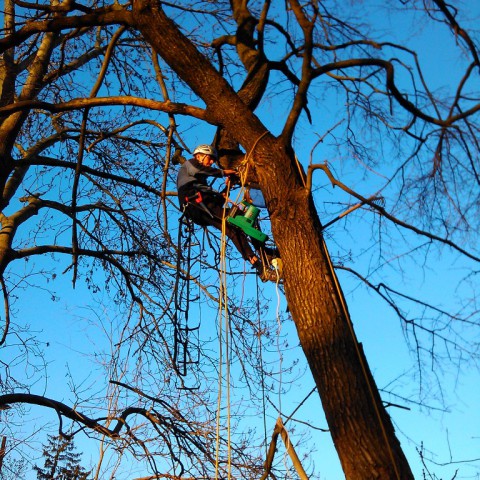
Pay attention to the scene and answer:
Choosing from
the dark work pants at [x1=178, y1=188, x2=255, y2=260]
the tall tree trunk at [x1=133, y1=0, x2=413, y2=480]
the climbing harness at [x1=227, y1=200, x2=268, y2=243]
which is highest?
the dark work pants at [x1=178, y1=188, x2=255, y2=260]

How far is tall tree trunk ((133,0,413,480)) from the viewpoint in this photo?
2.72 metres

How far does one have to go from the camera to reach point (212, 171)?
14.9 feet

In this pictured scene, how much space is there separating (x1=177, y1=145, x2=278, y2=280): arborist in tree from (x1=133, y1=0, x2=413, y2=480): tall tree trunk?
1.99 feet

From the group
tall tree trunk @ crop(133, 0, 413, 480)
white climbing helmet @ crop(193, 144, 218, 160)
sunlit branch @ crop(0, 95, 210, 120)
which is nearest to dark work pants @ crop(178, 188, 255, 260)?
white climbing helmet @ crop(193, 144, 218, 160)

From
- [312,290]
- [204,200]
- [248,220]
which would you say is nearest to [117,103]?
[204,200]

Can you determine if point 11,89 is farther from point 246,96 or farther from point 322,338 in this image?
point 322,338

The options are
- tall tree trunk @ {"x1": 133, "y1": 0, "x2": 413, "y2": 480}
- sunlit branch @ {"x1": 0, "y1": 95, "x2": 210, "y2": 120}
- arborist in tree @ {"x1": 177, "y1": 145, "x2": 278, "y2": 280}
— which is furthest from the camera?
arborist in tree @ {"x1": 177, "y1": 145, "x2": 278, "y2": 280}

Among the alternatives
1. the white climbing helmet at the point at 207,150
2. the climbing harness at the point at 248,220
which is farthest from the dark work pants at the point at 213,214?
the white climbing helmet at the point at 207,150

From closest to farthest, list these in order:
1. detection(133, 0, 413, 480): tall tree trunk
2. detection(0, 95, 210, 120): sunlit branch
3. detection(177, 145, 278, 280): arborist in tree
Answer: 1. detection(133, 0, 413, 480): tall tree trunk
2. detection(0, 95, 210, 120): sunlit branch
3. detection(177, 145, 278, 280): arborist in tree

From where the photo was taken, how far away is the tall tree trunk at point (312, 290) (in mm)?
2723

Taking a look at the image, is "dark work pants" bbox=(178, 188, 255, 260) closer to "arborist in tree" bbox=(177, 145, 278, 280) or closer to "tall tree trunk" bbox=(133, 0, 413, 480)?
"arborist in tree" bbox=(177, 145, 278, 280)

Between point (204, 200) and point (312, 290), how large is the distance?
174 centimetres

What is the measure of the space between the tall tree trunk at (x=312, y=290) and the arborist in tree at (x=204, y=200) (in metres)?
0.61

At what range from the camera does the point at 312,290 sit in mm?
3160
